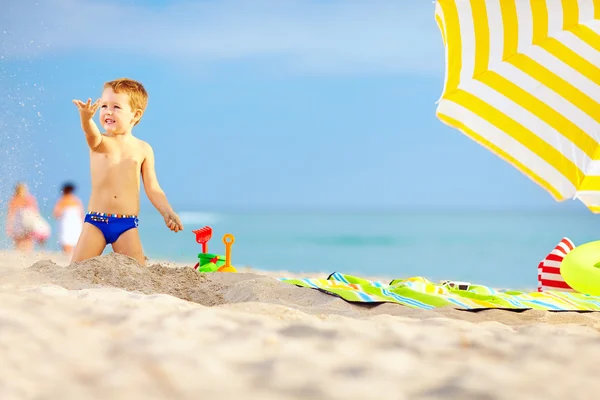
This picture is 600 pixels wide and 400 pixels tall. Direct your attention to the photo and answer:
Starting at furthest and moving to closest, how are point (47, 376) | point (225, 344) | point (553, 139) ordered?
point (553, 139) → point (225, 344) → point (47, 376)

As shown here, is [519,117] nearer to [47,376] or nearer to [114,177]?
[114,177]

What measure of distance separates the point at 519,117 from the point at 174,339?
248 centimetres

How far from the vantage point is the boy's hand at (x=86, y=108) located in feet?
12.6

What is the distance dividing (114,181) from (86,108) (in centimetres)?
49

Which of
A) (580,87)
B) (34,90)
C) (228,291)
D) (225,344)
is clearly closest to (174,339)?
(225,344)

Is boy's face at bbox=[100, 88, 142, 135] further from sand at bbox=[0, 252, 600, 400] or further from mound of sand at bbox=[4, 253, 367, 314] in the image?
sand at bbox=[0, 252, 600, 400]

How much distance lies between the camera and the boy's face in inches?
164

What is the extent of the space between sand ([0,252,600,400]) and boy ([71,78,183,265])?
1.87 metres

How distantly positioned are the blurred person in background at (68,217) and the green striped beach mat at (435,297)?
4205mm

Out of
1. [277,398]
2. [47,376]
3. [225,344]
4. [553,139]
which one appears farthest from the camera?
[553,139]

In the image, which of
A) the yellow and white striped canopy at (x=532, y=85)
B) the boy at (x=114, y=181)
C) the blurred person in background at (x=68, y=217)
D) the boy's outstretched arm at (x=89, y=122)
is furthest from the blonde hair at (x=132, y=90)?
the blurred person in background at (x=68, y=217)

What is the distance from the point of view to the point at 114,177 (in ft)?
13.4

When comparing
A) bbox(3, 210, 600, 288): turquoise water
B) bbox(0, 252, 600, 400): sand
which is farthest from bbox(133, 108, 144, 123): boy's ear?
bbox(3, 210, 600, 288): turquoise water

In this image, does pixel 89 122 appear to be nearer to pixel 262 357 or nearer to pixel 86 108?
pixel 86 108
